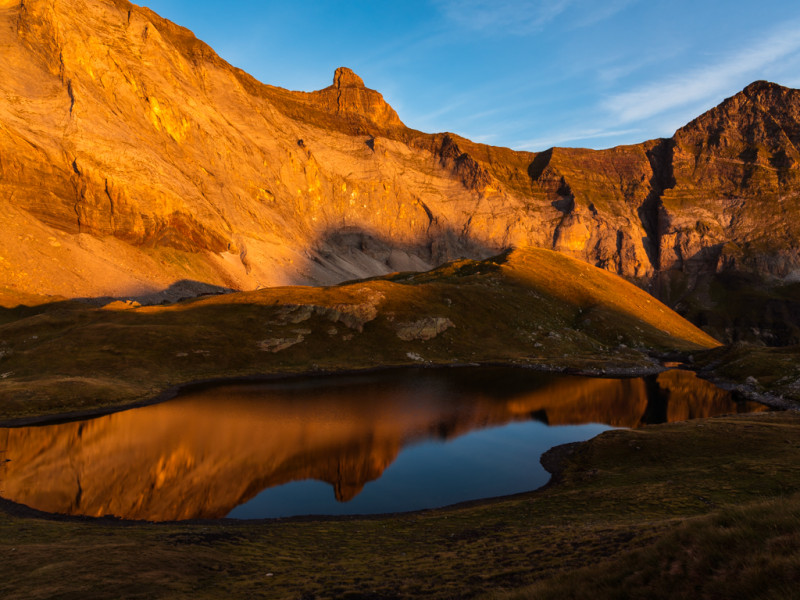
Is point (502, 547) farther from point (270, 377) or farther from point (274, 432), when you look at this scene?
point (270, 377)

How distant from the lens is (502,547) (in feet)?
72.9

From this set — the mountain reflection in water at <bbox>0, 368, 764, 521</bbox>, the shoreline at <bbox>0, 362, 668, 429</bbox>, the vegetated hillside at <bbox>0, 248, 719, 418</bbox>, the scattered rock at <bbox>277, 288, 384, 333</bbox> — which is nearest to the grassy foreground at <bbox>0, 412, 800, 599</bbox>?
the mountain reflection in water at <bbox>0, 368, 764, 521</bbox>

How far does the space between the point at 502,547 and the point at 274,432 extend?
3726 centimetres

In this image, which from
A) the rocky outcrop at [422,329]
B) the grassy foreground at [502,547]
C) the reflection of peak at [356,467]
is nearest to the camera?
the grassy foreground at [502,547]

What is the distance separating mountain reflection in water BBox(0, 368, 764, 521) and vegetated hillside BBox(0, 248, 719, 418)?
41.8 feet

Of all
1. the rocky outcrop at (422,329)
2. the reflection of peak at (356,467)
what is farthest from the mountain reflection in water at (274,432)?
the rocky outcrop at (422,329)

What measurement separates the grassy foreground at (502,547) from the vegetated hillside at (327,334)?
161 ft

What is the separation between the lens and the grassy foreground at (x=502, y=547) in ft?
33.0

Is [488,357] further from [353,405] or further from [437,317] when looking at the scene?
[353,405]

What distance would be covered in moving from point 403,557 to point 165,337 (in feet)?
287

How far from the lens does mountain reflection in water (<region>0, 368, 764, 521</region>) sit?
37.1 m

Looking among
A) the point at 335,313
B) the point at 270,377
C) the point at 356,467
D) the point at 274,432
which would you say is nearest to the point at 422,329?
the point at 335,313

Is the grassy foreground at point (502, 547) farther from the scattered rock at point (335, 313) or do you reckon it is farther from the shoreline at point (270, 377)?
the scattered rock at point (335, 313)

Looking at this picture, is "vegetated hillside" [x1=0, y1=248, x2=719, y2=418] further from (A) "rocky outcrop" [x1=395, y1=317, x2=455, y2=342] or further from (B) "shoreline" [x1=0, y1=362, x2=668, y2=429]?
(B) "shoreline" [x1=0, y1=362, x2=668, y2=429]
